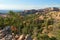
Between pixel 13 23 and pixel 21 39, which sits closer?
pixel 21 39

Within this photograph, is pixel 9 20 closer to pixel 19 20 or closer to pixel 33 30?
pixel 19 20

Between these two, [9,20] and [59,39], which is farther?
[9,20]

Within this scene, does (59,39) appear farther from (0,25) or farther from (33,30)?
(0,25)

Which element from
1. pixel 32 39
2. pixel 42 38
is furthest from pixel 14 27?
pixel 42 38

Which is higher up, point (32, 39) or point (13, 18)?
point (13, 18)

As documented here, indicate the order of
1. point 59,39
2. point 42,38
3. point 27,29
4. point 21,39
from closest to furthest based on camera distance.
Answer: point 59,39, point 42,38, point 21,39, point 27,29

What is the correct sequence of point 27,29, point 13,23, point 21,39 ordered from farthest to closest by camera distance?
point 13,23
point 27,29
point 21,39

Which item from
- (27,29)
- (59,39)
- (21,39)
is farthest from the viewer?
(27,29)

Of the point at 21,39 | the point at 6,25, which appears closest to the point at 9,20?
the point at 6,25

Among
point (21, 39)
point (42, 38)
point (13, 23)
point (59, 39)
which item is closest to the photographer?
point (59, 39)
